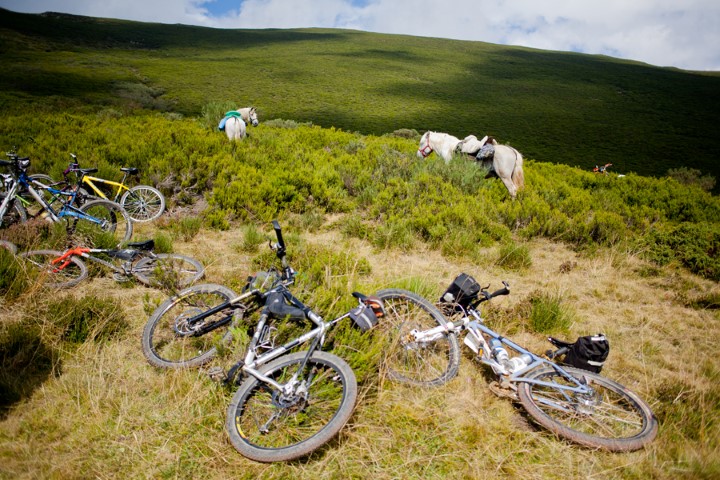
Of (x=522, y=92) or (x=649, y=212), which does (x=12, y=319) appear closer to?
(x=649, y=212)

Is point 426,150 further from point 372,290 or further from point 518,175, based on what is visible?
point 372,290

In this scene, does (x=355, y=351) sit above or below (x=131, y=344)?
above

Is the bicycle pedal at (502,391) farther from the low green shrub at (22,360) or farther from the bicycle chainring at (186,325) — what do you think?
the low green shrub at (22,360)

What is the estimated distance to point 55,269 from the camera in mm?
4734

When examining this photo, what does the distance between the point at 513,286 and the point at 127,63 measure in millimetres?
54693

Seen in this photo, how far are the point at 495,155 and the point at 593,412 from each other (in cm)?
794

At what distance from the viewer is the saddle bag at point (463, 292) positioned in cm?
387

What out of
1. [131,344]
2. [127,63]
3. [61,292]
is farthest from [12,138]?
[127,63]

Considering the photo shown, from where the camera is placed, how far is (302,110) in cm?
3103

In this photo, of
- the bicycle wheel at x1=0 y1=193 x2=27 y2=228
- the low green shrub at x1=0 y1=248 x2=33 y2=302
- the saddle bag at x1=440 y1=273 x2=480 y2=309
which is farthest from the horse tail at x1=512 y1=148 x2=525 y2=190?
the bicycle wheel at x1=0 y1=193 x2=27 y2=228

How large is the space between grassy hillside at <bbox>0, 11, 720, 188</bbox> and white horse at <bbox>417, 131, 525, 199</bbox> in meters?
16.6

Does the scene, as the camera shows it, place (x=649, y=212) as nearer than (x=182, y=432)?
No

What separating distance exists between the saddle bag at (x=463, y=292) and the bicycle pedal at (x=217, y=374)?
Answer: 8.11ft

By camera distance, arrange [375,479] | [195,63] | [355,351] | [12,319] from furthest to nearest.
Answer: [195,63] < [12,319] < [355,351] < [375,479]
